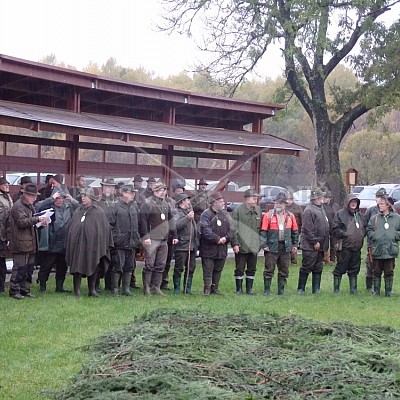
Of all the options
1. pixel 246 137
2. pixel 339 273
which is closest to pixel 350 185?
pixel 246 137

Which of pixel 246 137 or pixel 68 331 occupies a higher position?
pixel 246 137

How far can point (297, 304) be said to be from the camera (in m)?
12.7

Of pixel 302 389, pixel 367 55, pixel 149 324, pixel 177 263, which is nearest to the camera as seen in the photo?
pixel 302 389

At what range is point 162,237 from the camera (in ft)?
44.1

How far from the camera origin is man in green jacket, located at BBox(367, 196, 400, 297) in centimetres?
1383

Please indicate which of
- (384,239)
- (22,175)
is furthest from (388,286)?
(22,175)

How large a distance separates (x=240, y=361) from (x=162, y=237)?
6.39 meters

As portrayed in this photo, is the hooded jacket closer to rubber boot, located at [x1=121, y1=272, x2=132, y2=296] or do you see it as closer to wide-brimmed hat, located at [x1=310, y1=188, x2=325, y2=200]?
wide-brimmed hat, located at [x1=310, y1=188, x2=325, y2=200]

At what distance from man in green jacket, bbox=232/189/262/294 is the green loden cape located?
236 cm

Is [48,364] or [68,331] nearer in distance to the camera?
[48,364]

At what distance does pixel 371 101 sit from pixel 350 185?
2.99 meters

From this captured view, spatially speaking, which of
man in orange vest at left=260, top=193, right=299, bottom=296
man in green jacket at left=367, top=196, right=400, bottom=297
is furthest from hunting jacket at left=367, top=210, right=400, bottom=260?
man in orange vest at left=260, top=193, right=299, bottom=296

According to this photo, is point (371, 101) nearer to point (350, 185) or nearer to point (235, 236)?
point (350, 185)

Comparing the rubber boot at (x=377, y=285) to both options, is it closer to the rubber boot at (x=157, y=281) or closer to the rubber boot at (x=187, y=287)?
the rubber boot at (x=187, y=287)
